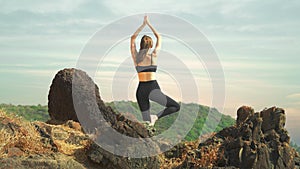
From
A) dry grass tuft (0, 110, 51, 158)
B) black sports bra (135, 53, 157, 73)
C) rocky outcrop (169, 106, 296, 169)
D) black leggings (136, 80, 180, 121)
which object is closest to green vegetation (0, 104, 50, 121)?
dry grass tuft (0, 110, 51, 158)

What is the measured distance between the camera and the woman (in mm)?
11438

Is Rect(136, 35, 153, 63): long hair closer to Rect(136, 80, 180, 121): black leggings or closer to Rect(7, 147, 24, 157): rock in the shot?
Rect(136, 80, 180, 121): black leggings

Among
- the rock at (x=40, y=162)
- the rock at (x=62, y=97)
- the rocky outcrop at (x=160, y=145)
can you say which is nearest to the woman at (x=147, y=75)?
the rocky outcrop at (x=160, y=145)

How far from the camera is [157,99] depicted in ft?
37.9

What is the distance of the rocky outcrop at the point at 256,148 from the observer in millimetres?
10664

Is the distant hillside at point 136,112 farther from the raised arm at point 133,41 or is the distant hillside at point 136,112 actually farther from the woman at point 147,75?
the raised arm at point 133,41

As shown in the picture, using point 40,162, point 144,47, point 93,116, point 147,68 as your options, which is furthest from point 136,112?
point 40,162

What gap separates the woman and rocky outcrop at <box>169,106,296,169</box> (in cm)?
156

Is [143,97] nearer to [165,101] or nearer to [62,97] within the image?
[165,101]

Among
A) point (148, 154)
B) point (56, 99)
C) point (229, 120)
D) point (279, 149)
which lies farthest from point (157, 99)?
point (229, 120)

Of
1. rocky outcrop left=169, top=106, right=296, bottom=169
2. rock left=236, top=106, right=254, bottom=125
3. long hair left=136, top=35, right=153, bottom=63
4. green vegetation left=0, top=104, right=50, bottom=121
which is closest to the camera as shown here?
rocky outcrop left=169, top=106, right=296, bottom=169

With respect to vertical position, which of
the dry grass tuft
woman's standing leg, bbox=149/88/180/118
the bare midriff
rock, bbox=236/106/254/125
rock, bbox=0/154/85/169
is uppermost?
→ the bare midriff

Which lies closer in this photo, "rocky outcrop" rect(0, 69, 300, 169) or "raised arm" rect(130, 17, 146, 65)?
"rocky outcrop" rect(0, 69, 300, 169)

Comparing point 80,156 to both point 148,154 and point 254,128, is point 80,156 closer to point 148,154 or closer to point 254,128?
point 148,154
